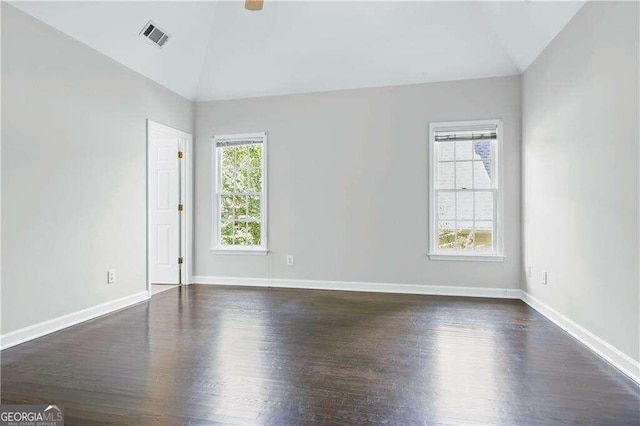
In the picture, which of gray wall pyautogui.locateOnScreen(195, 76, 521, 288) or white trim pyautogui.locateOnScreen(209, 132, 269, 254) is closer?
gray wall pyautogui.locateOnScreen(195, 76, 521, 288)

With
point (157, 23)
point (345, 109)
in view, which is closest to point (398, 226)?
point (345, 109)

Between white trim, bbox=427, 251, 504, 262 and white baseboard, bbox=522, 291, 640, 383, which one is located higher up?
white trim, bbox=427, 251, 504, 262

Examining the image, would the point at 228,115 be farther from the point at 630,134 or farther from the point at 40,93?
the point at 630,134

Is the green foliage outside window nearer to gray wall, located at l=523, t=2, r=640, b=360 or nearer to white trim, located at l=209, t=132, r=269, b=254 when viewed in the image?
white trim, located at l=209, t=132, r=269, b=254

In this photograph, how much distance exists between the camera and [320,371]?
2426 mm

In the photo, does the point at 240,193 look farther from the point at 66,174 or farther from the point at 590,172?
the point at 590,172

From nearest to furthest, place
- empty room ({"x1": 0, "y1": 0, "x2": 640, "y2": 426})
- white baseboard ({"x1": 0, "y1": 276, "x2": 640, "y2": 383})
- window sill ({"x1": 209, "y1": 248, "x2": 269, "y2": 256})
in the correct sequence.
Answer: empty room ({"x1": 0, "y1": 0, "x2": 640, "y2": 426}) < white baseboard ({"x1": 0, "y1": 276, "x2": 640, "y2": 383}) < window sill ({"x1": 209, "y1": 248, "x2": 269, "y2": 256})

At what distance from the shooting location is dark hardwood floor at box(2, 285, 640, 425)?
1942 mm

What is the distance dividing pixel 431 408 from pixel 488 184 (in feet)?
11.0

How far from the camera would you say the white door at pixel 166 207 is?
5355 millimetres

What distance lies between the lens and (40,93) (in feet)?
10.5

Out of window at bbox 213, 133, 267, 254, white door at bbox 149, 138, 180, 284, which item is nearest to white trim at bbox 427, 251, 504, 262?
window at bbox 213, 133, 267, 254

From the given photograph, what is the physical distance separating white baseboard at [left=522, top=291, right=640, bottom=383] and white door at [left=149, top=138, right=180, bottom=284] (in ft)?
14.9

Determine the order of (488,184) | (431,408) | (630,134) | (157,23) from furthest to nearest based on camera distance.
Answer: (488,184) → (157,23) → (630,134) → (431,408)
